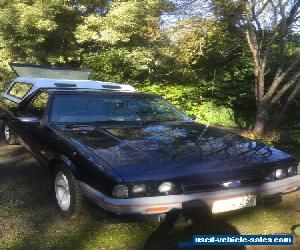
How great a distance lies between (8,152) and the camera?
6828 millimetres

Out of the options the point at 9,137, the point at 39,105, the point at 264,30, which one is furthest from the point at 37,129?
the point at 264,30

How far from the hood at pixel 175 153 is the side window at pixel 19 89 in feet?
8.58

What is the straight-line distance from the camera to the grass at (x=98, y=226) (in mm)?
3551

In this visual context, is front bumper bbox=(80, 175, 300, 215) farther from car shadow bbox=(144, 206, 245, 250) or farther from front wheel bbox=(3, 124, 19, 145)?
front wheel bbox=(3, 124, 19, 145)

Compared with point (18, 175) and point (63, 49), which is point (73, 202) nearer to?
point (18, 175)

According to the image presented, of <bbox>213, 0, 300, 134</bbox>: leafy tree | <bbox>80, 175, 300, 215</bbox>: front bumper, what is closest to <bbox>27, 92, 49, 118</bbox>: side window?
<bbox>80, 175, 300, 215</bbox>: front bumper

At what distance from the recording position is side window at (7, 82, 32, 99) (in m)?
6.59

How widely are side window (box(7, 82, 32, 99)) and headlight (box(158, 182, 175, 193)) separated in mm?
4004

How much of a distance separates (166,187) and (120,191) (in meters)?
0.40

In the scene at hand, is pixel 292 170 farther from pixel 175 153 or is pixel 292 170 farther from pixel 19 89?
pixel 19 89

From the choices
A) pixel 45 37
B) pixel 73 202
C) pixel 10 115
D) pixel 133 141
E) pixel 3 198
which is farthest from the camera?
pixel 45 37

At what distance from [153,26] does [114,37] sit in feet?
9.72

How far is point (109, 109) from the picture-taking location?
500cm

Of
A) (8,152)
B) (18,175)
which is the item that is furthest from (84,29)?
(18,175)
